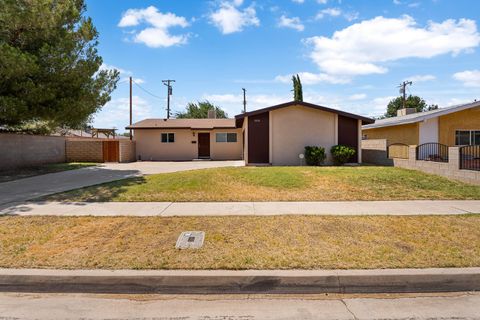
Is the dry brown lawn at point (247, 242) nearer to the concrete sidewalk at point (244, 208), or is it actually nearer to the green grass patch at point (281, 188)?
the concrete sidewalk at point (244, 208)

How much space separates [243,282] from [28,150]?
1948cm

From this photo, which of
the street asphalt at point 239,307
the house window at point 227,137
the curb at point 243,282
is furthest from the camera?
the house window at point 227,137

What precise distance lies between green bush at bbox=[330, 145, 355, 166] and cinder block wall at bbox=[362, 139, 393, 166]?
5.21ft

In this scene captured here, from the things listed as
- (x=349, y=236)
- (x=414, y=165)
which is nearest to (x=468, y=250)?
(x=349, y=236)

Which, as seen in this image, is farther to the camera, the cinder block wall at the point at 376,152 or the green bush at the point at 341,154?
the cinder block wall at the point at 376,152

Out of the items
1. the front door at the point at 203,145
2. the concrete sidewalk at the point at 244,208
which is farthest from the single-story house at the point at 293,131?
the front door at the point at 203,145

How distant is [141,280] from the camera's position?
3986mm

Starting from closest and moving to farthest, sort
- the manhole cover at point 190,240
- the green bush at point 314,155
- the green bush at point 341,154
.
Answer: the manhole cover at point 190,240, the green bush at point 314,155, the green bush at point 341,154

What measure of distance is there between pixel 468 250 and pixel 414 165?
402 inches

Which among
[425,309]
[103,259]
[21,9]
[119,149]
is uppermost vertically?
[21,9]

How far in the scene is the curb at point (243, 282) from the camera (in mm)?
3953

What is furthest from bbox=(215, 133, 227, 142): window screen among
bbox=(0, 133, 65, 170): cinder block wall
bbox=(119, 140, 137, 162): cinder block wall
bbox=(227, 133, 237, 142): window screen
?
bbox=(0, 133, 65, 170): cinder block wall

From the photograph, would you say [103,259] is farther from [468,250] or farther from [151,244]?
[468,250]

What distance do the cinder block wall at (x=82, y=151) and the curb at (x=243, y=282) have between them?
67.7 ft
